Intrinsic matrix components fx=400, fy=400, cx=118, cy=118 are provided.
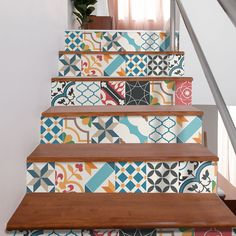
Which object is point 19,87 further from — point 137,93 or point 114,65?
point 114,65

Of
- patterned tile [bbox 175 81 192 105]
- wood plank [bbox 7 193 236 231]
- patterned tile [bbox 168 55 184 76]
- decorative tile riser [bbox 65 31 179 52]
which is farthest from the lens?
decorative tile riser [bbox 65 31 179 52]

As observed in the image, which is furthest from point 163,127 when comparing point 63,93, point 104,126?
point 63,93

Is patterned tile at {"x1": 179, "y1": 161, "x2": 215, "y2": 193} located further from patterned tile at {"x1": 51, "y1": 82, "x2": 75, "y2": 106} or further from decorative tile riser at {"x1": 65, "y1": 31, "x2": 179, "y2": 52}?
decorative tile riser at {"x1": 65, "y1": 31, "x2": 179, "y2": 52}

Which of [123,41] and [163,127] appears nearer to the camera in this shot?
[163,127]

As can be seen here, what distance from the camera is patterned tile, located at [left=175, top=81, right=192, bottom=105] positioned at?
83.6 inches

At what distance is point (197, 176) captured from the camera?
5.13ft

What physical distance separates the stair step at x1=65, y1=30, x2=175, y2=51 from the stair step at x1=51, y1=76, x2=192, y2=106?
29.7 inches

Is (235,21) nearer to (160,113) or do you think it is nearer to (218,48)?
(160,113)

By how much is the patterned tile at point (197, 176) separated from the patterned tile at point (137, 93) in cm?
69

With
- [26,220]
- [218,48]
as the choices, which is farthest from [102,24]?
[26,220]

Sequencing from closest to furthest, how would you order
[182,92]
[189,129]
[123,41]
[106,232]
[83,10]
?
1. [106,232]
2. [189,129]
3. [182,92]
4. [123,41]
5. [83,10]

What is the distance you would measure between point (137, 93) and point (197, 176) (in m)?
0.75

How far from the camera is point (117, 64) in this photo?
8.29 feet

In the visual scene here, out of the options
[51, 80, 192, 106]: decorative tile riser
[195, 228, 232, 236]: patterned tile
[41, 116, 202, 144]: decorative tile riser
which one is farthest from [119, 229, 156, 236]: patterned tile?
[51, 80, 192, 106]: decorative tile riser
